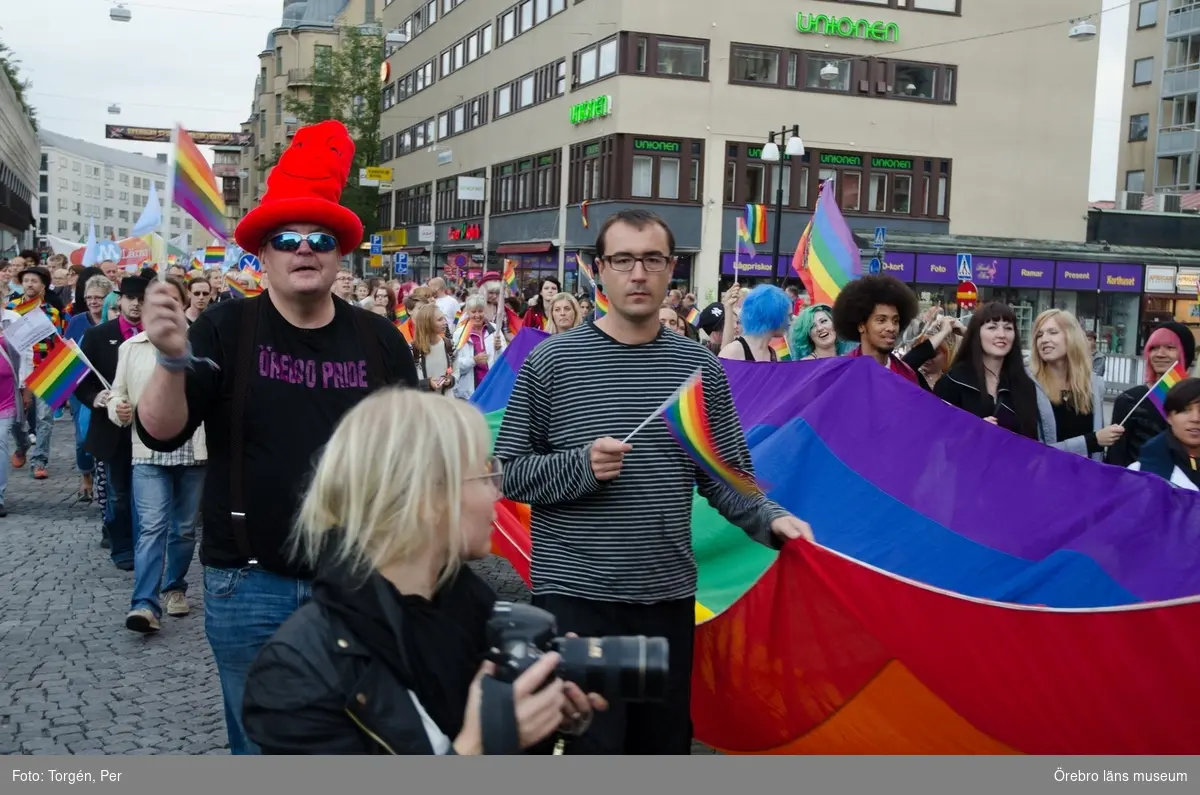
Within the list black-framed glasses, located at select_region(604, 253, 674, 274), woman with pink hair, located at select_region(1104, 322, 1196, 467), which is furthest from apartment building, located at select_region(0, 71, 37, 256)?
black-framed glasses, located at select_region(604, 253, 674, 274)

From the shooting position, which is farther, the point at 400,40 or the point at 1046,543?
the point at 400,40

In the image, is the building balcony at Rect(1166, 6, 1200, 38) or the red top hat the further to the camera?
the building balcony at Rect(1166, 6, 1200, 38)

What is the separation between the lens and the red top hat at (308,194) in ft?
11.2

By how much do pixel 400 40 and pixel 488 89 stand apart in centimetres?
807

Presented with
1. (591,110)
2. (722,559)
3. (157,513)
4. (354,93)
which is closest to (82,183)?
(354,93)

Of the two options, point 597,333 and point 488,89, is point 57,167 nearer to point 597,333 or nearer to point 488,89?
point 488,89

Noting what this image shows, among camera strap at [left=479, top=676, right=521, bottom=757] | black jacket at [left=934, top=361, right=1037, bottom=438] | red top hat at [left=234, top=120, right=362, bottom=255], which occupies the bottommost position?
camera strap at [left=479, top=676, right=521, bottom=757]

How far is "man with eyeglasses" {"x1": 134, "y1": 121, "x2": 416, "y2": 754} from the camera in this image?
321 centimetres

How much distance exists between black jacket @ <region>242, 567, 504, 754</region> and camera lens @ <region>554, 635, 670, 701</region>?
0.23 m

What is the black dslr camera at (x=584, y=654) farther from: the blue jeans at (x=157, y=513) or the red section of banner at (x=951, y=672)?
the blue jeans at (x=157, y=513)

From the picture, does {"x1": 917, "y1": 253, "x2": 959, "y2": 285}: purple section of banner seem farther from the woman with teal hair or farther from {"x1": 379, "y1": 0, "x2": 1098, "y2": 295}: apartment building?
the woman with teal hair

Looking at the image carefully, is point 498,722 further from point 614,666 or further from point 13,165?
point 13,165

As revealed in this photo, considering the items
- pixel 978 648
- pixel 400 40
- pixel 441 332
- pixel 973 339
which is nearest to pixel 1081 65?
pixel 400 40
